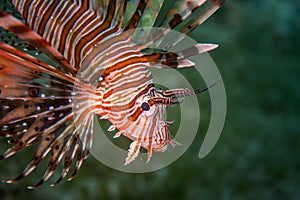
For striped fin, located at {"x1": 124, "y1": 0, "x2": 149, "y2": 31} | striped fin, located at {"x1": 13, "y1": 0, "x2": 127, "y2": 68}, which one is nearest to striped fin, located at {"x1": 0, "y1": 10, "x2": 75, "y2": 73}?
striped fin, located at {"x1": 13, "y1": 0, "x2": 127, "y2": 68}

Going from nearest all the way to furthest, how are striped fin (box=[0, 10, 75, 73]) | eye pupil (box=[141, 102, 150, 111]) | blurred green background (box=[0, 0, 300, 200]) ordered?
striped fin (box=[0, 10, 75, 73]) → eye pupil (box=[141, 102, 150, 111]) → blurred green background (box=[0, 0, 300, 200])

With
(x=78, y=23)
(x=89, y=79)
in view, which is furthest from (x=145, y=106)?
(x=78, y=23)

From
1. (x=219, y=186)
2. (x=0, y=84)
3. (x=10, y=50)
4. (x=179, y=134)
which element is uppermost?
(x=10, y=50)

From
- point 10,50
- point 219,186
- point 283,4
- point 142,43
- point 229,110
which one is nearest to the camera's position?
point 10,50

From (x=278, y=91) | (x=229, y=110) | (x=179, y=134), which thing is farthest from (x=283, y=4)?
(x=179, y=134)

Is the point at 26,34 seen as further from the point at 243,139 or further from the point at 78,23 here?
the point at 243,139

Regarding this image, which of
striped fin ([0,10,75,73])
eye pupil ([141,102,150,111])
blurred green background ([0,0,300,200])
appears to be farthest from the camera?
blurred green background ([0,0,300,200])

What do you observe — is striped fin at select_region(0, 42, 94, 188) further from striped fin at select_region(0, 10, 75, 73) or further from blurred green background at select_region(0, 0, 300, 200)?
blurred green background at select_region(0, 0, 300, 200)

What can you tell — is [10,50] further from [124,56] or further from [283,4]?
[283,4]
